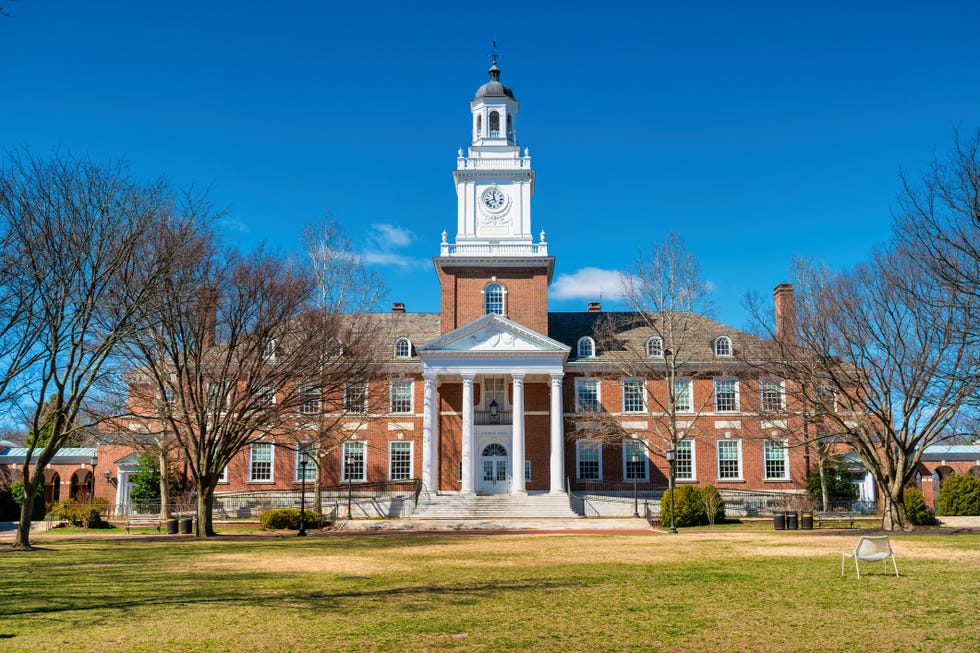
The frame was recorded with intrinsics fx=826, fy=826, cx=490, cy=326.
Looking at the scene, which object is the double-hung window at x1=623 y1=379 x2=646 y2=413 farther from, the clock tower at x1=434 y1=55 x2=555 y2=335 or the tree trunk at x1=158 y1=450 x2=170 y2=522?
the tree trunk at x1=158 y1=450 x2=170 y2=522

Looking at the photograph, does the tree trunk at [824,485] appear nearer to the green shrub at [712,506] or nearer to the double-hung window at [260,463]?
the green shrub at [712,506]

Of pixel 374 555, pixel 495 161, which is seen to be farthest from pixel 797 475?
pixel 374 555

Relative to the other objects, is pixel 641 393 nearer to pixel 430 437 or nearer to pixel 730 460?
pixel 730 460

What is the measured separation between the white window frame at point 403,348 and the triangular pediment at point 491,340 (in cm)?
435

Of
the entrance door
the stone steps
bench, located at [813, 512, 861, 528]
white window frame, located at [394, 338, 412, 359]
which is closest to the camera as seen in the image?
bench, located at [813, 512, 861, 528]

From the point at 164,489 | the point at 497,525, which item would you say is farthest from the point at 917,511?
the point at 164,489

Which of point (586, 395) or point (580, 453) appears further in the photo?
point (586, 395)

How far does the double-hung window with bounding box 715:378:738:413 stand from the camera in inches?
1822

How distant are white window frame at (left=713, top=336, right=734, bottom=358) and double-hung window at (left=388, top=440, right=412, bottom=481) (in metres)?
18.3

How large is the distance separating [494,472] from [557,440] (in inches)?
189

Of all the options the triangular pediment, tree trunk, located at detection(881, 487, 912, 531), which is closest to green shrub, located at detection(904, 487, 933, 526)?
tree trunk, located at detection(881, 487, 912, 531)

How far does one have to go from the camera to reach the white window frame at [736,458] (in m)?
45.6

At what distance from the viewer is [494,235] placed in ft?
154

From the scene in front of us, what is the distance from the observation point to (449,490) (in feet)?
146
